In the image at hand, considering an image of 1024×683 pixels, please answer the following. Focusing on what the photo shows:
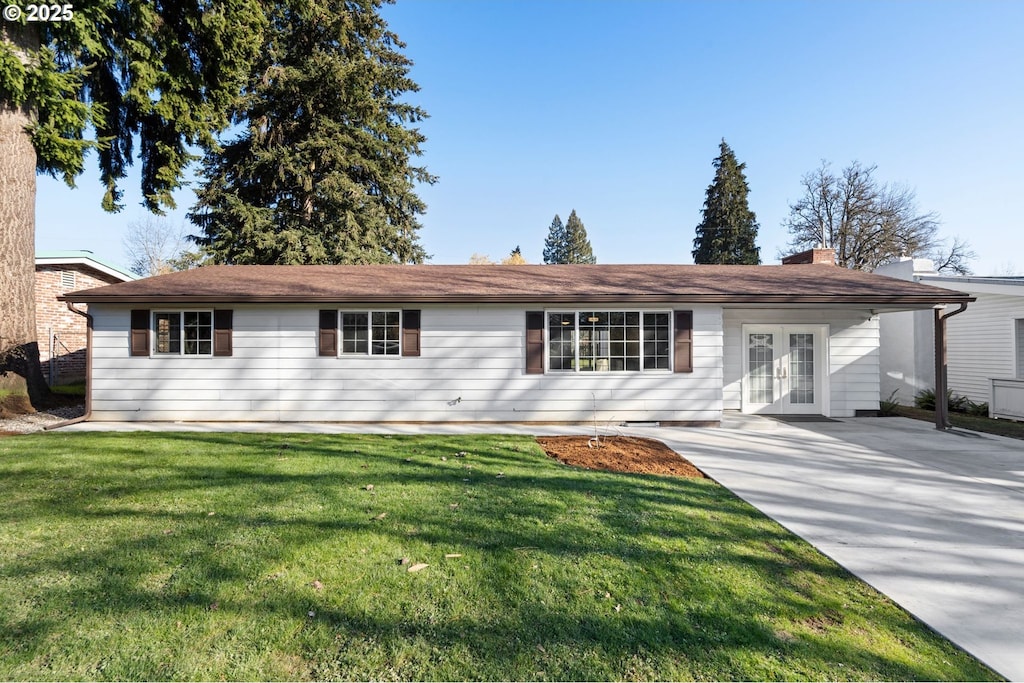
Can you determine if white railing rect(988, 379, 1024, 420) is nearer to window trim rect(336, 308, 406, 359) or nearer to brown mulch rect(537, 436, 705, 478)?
brown mulch rect(537, 436, 705, 478)

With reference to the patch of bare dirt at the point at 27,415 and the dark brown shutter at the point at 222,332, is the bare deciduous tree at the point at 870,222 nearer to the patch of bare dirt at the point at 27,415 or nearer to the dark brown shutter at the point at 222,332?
the dark brown shutter at the point at 222,332

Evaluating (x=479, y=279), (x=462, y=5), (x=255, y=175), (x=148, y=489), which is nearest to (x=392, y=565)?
(x=148, y=489)

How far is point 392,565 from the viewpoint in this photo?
3.00 metres

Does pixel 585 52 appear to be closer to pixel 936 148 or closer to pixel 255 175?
pixel 936 148

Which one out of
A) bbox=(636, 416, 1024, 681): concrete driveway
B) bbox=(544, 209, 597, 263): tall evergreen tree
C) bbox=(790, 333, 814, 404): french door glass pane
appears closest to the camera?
bbox=(636, 416, 1024, 681): concrete driveway

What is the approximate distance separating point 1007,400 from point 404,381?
43.2ft

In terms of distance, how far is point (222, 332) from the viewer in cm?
895

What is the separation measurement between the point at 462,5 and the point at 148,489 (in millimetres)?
12891

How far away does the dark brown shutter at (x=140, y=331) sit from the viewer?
29.3 feet

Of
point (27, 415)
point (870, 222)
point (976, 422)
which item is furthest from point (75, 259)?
point (870, 222)

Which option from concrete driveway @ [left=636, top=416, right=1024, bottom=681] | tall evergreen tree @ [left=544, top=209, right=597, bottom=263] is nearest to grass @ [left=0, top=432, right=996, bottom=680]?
concrete driveway @ [left=636, top=416, right=1024, bottom=681]

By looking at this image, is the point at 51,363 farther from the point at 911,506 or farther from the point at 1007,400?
the point at 1007,400

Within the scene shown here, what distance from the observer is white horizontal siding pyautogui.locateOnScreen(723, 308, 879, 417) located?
10164 millimetres

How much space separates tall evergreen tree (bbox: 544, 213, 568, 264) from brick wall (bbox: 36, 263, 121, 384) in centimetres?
4974
